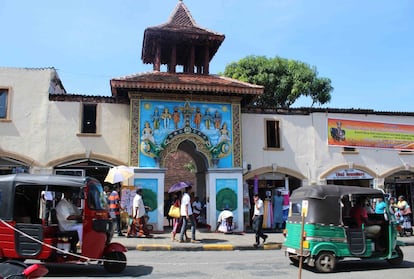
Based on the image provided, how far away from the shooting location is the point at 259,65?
30.6 metres

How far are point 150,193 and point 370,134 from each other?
1137 cm

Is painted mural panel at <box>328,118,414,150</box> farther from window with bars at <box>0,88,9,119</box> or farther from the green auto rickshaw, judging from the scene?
window with bars at <box>0,88,9,119</box>

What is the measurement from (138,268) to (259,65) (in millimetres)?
23279

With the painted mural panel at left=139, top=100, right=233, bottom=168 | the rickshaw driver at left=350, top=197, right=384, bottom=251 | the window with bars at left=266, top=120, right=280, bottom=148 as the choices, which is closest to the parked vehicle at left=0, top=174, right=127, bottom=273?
the rickshaw driver at left=350, top=197, right=384, bottom=251

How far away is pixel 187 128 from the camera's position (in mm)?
18156

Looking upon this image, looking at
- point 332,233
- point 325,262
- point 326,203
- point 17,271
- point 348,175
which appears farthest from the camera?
point 348,175

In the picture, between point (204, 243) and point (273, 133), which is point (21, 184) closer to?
point (204, 243)

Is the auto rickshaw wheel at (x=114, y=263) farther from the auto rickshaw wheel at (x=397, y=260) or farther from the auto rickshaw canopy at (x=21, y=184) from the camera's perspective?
the auto rickshaw wheel at (x=397, y=260)

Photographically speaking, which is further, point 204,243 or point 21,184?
point 204,243

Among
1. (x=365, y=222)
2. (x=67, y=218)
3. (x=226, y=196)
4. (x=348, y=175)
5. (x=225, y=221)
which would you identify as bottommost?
(x=225, y=221)

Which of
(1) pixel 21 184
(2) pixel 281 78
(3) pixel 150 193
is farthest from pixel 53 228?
(2) pixel 281 78

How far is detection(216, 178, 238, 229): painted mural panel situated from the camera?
18.0m

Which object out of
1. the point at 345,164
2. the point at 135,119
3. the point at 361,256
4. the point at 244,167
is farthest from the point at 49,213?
the point at 345,164

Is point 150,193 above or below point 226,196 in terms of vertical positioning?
above
